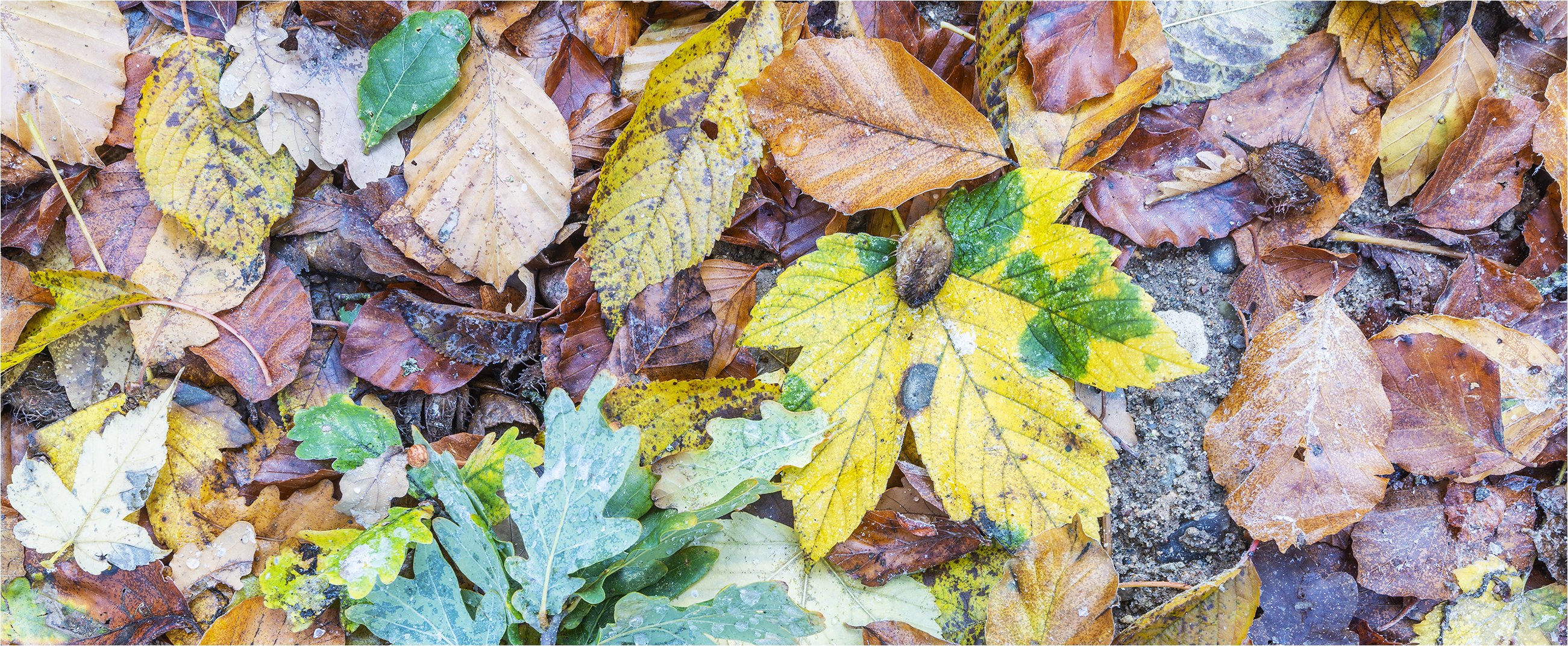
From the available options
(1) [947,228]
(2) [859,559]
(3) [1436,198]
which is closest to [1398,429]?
(3) [1436,198]

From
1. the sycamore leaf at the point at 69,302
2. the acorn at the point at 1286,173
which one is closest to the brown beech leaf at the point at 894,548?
the acorn at the point at 1286,173

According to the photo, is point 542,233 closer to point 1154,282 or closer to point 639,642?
point 639,642

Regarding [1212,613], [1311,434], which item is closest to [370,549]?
[1212,613]

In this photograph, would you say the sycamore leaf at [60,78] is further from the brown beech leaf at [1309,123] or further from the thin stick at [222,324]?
the brown beech leaf at [1309,123]

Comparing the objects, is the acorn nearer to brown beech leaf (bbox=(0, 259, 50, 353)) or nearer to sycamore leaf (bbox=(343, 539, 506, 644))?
sycamore leaf (bbox=(343, 539, 506, 644))

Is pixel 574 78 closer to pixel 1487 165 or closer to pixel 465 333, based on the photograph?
pixel 465 333
